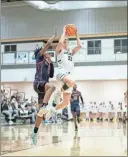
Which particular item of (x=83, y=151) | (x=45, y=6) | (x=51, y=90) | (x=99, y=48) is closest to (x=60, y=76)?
(x=51, y=90)

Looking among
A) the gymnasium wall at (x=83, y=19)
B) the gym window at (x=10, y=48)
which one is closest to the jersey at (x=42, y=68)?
the gymnasium wall at (x=83, y=19)

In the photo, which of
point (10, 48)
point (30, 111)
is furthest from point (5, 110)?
point (10, 48)

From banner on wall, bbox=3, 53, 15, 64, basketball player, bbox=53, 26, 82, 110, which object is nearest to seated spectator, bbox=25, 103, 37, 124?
banner on wall, bbox=3, 53, 15, 64

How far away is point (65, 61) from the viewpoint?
4.86 m

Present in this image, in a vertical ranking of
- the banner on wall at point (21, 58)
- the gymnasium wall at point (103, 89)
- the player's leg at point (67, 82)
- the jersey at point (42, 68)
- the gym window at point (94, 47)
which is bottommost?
the gymnasium wall at point (103, 89)

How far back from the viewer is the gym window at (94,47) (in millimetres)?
31109

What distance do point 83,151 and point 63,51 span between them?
23.4ft

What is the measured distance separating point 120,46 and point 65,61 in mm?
26321

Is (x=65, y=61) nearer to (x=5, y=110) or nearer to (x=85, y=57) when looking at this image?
(x=5, y=110)

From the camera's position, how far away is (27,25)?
95.2ft

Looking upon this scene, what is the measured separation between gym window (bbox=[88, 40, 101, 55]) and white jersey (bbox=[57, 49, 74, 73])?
26.2 m

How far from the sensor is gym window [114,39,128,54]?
30.5m

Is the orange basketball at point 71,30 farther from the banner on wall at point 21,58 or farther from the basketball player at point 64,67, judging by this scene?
the banner on wall at point 21,58

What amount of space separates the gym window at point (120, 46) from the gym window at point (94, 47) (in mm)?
1320
